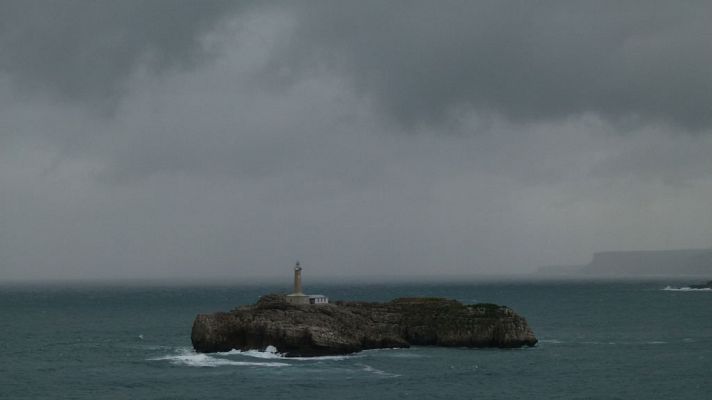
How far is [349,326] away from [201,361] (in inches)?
690

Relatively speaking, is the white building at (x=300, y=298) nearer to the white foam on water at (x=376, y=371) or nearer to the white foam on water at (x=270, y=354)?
the white foam on water at (x=270, y=354)

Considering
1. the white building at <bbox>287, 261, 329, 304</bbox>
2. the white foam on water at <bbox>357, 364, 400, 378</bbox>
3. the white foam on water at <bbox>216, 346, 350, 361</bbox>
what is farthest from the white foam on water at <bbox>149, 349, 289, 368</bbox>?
the white building at <bbox>287, 261, 329, 304</bbox>

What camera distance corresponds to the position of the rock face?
89.5 metres

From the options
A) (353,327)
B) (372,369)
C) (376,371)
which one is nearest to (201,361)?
(372,369)

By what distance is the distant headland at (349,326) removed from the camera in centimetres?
8956

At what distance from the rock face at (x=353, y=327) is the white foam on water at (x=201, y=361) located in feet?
7.72

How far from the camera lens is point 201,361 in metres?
85.8

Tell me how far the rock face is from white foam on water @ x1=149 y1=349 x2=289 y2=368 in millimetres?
2352

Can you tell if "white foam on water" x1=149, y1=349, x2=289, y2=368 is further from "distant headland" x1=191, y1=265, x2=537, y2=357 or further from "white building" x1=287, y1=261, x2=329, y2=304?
"white building" x1=287, y1=261, x2=329, y2=304

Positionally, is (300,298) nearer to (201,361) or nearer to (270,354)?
(270,354)

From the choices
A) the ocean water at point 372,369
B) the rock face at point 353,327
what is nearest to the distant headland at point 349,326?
the rock face at point 353,327

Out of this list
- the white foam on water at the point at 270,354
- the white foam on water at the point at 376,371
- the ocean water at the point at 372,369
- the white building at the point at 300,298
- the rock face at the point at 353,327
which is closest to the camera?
the ocean water at the point at 372,369

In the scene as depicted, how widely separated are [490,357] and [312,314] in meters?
19.3

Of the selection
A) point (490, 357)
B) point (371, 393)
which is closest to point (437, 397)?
point (371, 393)
